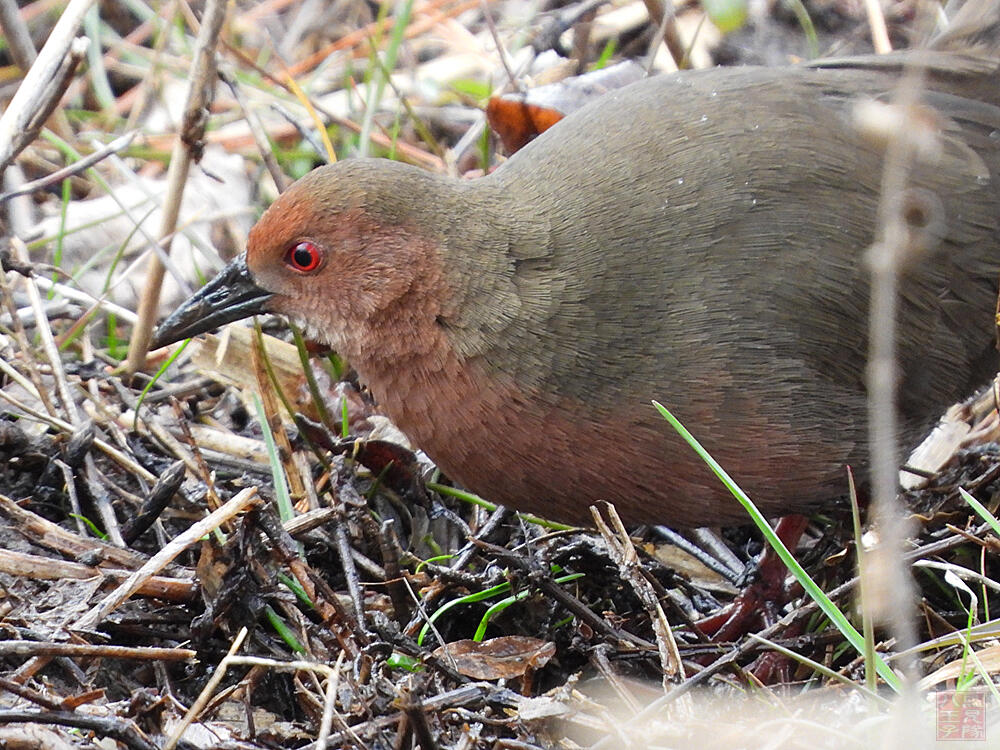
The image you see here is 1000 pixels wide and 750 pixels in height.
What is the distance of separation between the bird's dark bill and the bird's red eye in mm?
121

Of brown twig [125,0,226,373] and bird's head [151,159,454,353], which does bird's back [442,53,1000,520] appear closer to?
bird's head [151,159,454,353]

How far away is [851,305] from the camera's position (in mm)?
3271

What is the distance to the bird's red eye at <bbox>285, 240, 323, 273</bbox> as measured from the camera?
11.0ft

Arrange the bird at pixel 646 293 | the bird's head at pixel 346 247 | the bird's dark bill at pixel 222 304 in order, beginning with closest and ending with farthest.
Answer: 1. the bird at pixel 646 293
2. the bird's head at pixel 346 247
3. the bird's dark bill at pixel 222 304

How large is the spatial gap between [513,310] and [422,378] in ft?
0.93

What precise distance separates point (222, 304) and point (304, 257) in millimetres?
288

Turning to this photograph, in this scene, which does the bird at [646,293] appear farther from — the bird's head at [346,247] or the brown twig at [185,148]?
the brown twig at [185,148]

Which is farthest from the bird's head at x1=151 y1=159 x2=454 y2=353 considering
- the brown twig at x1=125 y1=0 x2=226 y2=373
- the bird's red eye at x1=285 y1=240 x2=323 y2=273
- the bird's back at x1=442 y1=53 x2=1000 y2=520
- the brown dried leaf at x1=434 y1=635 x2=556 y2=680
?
the brown dried leaf at x1=434 y1=635 x2=556 y2=680

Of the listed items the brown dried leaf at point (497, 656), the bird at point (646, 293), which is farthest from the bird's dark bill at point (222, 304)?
the brown dried leaf at point (497, 656)

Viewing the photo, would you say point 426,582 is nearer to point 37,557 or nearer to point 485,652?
point 485,652

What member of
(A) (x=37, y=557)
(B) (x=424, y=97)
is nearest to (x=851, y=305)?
(A) (x=37, y=557)

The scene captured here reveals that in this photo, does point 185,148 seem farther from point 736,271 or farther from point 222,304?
point 736,271

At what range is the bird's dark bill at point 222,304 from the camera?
11.4ft

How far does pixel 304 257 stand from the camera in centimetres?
337
